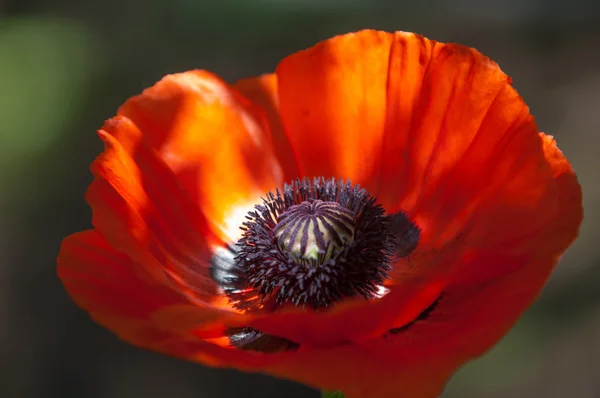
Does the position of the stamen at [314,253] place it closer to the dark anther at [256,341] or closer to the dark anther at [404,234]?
the dark anther at [404,234]

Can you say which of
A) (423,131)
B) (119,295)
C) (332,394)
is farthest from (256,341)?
(423,131)

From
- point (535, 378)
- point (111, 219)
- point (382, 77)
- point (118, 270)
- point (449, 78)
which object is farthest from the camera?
point (535, 378)

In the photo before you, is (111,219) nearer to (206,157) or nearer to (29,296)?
(206,157)

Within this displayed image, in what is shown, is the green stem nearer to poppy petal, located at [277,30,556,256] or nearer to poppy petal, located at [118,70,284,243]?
poppy petal, located at [277,30,556,256]

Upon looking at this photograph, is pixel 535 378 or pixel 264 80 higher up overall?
pixel 264 80

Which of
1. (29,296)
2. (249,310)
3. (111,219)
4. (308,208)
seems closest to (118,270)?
(111,219)

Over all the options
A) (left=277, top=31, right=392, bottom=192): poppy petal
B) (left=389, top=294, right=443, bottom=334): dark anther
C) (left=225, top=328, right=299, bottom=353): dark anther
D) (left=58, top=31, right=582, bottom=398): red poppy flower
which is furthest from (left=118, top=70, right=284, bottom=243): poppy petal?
(left=389, top=294, right=443, bottom=334): dark anther

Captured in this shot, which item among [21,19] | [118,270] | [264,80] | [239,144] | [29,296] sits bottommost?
[29,296]
